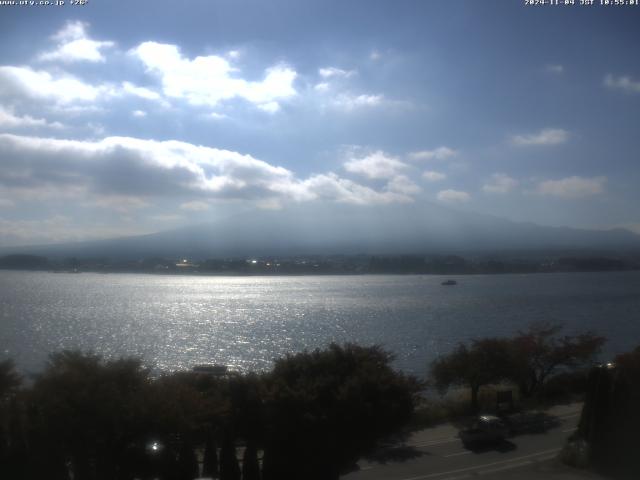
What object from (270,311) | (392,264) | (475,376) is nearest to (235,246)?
(392,264)

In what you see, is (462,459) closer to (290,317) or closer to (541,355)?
(541,355)

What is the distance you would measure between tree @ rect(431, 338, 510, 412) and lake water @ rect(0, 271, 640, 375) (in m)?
5.21

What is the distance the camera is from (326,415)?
826 centimetres

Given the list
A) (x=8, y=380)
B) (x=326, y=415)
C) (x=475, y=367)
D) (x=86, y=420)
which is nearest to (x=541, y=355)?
(x=475, y=367)

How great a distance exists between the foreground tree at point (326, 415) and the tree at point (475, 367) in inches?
278

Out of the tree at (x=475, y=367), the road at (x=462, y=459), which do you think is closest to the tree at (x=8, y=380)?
the road at (x=462, y=459)

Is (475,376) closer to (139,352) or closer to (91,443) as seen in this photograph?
(91,443)

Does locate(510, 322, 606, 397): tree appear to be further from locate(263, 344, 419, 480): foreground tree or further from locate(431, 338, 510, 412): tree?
locate(263, 344, 419, 480): foreground tree

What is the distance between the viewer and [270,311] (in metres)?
45.1

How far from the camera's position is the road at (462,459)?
31.1 ft

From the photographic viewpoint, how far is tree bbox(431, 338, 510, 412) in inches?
619

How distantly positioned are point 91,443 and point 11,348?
17.4m

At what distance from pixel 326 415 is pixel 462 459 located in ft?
11.4

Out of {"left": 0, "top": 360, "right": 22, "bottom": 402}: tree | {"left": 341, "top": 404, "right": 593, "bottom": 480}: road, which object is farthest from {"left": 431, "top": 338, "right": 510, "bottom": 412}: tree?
{"left": 0, "top": 360, "right": 22, "bottom": 402}: tree
